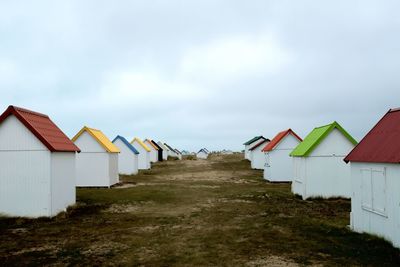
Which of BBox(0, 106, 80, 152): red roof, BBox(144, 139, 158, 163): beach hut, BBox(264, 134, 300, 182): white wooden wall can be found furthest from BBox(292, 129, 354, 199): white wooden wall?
BBox(144, 139, 158, 163): beach hut

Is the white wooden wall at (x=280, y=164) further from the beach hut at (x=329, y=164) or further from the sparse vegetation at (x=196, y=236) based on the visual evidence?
the sparse vegetation at (x=196, y=236)

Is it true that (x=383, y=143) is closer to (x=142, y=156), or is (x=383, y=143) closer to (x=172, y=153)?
(x=142, y=156)

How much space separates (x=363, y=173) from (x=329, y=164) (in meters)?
10.4

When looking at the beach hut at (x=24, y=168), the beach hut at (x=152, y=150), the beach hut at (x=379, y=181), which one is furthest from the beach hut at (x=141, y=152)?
the beach hut at (x=379, y=181)

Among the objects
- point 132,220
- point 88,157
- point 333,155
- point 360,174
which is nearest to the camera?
point 360,174

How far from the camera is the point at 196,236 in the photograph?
49.2 feet

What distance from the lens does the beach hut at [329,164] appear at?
2525cm

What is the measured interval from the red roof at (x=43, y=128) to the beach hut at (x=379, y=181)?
13928mm

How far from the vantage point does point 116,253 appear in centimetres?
1258

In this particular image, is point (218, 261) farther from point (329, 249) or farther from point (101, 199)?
point (101, 199)

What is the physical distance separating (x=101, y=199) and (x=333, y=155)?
612 inches

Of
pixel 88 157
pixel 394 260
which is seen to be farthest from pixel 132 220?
pixel 88 157

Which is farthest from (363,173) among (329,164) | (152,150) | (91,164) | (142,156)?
(152,150)

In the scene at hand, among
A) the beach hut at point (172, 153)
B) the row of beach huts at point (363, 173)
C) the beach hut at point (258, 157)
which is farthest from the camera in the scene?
the beach hut at point (172, 153)
